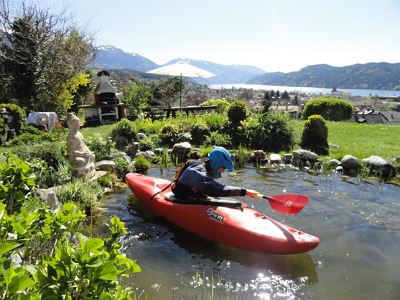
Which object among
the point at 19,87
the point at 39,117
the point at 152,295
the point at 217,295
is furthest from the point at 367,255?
the point at 19,87

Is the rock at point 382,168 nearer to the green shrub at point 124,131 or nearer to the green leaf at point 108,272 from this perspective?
the green shrub at point 124,131

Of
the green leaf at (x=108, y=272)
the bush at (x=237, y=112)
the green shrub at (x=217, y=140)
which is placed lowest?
the green shrub at (x=217, y=140)

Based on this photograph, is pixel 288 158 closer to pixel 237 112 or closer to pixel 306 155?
pixel 306 155

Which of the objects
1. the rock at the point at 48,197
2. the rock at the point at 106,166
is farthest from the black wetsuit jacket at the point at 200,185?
the rock at the point at 106,166

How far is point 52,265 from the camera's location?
123cm

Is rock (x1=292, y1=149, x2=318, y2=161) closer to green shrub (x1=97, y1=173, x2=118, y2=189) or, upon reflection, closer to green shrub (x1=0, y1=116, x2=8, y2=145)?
green shrub (x1=97, y1=173, x2=118, y2=189)

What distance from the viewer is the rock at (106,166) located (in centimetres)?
796

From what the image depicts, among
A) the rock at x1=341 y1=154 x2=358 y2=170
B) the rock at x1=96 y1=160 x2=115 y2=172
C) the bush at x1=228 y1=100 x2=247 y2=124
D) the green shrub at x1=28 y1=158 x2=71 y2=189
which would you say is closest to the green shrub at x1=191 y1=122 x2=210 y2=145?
the bush at x1=228 y1=100 x2=247 y2=124

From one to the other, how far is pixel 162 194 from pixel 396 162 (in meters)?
6.31

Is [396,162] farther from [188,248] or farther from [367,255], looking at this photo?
[188,248]

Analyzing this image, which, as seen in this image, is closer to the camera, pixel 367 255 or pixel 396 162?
pixel 367 255

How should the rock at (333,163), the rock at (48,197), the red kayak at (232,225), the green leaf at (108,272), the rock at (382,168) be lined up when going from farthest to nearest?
the rock at (333,163) → the rock at (382,168) → the rock at (48,197) → the red kayak at (232,225) → the green leaf at (108,272)

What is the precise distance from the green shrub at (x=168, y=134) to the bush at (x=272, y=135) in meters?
2.55

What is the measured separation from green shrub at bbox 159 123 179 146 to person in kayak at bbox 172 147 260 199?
593 centimetres
